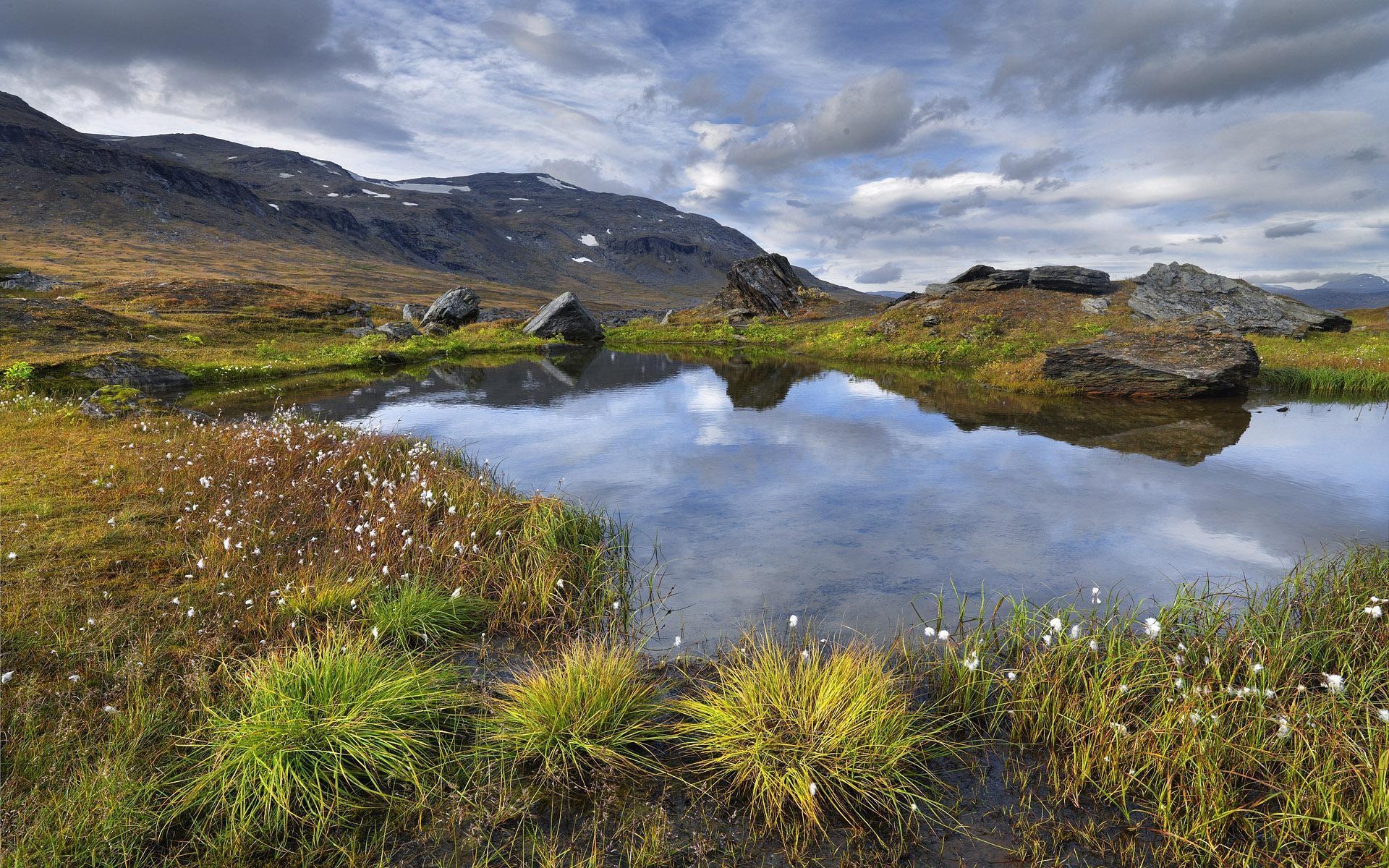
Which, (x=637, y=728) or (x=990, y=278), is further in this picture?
(x=990, y=278)

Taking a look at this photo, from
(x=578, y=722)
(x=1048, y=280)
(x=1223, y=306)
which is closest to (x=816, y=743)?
(x=578, y=722)

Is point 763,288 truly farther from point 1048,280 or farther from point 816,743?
point 816,743

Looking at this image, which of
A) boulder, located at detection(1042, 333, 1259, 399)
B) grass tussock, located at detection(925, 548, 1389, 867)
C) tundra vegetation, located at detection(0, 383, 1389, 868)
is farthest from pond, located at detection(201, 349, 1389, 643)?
grass tussock, located at detection(925, 548, 1389, 867)

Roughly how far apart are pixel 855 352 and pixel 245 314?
40891mm

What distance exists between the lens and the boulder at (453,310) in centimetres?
5053

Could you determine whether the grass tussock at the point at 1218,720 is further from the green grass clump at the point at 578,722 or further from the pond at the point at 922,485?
the green grass clump at the point at 578,722

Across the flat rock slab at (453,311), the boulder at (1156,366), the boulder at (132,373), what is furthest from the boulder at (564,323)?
the boulder at (1156,366)

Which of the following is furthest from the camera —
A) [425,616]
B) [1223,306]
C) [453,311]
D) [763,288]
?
[763,288]

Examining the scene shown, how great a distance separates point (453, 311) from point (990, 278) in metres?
41.2

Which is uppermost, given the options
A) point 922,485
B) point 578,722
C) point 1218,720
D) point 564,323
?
point 564,323

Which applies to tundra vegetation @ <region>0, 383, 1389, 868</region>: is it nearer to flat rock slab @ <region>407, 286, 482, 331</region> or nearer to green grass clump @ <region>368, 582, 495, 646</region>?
green grass clump @ <region>368, 582, 495, 646</region>

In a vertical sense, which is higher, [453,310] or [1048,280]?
[1048,280]

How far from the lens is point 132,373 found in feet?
70.2

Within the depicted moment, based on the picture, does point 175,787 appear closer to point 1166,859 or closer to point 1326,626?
point 1166,859
